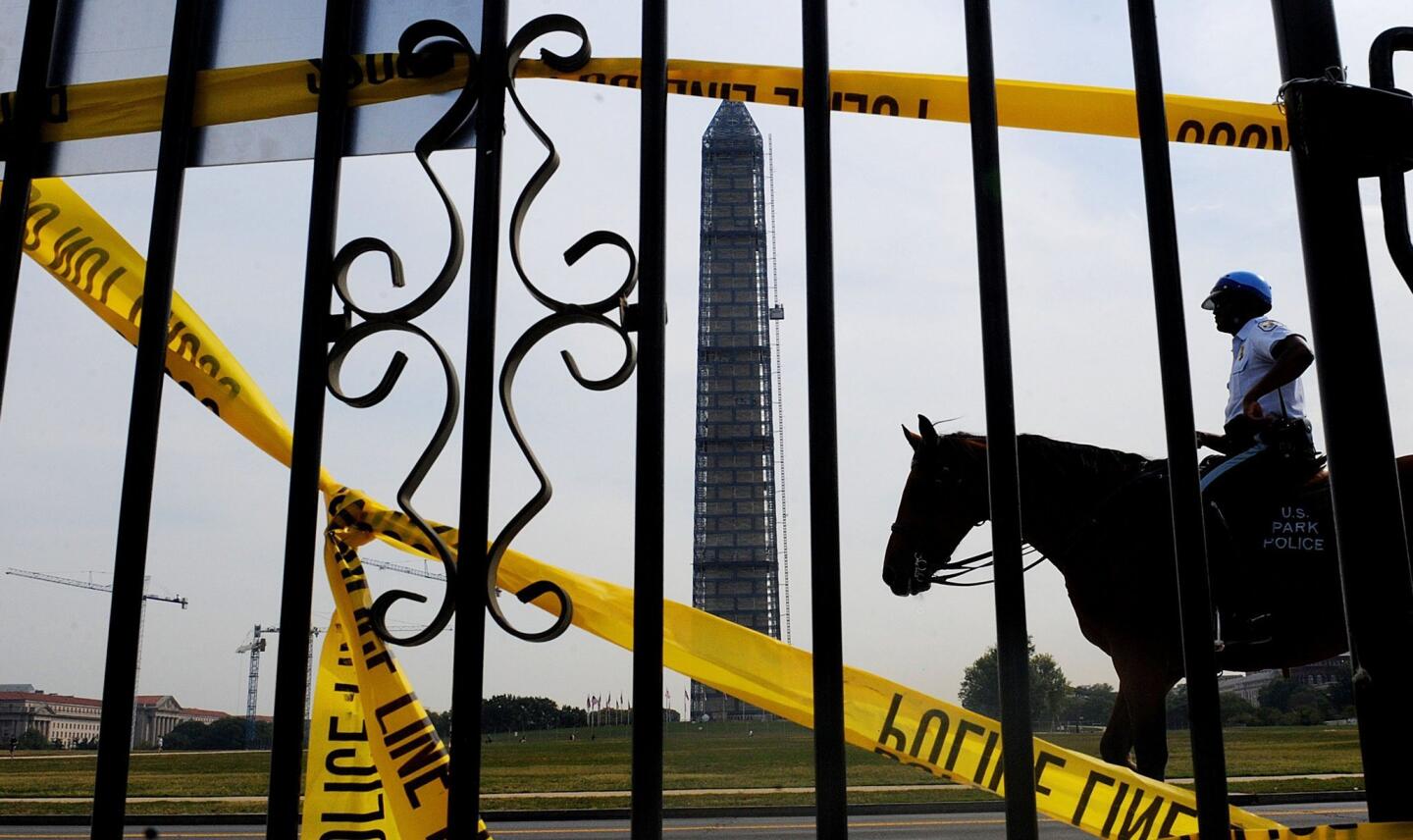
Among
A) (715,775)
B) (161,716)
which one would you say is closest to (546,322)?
(715,775)

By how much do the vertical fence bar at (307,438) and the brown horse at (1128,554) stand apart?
11.3 ft

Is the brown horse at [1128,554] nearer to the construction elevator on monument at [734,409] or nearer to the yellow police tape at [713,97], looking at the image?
the yellow police tape at [713,97]

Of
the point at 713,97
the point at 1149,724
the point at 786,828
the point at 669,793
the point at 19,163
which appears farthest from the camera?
the point at 669,793

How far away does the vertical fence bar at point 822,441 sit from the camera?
1266mm

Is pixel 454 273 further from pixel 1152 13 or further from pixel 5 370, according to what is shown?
pixel 1152 13

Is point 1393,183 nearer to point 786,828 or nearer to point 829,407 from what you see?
point 829,407

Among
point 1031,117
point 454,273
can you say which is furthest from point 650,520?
point 1031,117

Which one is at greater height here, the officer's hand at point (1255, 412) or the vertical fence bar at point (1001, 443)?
the officer's hand at point (1255, 412)

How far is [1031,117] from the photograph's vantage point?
103 inches

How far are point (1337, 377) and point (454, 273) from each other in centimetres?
109

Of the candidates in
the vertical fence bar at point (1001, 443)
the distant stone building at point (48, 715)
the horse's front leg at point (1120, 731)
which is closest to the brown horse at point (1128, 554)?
the horse's front leg at point (1120, 731)

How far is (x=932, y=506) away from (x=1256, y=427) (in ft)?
4.38

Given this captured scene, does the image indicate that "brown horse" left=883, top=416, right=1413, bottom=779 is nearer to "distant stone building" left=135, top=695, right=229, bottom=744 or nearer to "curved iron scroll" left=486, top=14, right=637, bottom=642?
"curved iron scroll" left=486, top=14, right=637, bottom=642

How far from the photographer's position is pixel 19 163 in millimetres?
1481
